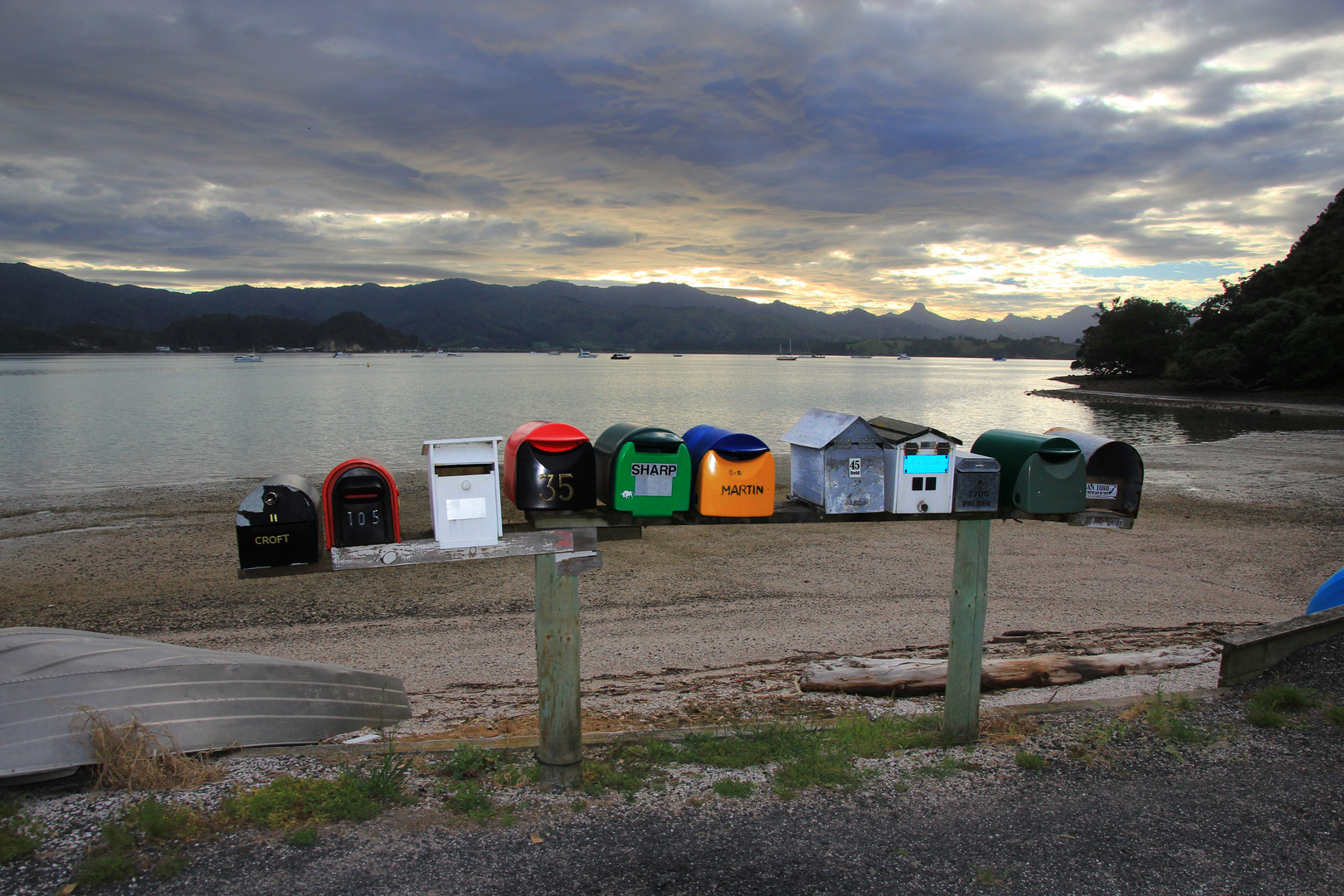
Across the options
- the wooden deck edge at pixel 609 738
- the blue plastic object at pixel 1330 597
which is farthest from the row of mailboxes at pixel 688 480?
the blue plastic object at pixel 1330 597

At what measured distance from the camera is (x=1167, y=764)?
4.79 m

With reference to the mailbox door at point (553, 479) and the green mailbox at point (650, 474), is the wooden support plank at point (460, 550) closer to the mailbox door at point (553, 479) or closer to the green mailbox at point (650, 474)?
the mailbox door at point (553, 479)

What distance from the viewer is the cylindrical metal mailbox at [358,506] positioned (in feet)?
13.0

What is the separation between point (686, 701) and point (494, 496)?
3.94m

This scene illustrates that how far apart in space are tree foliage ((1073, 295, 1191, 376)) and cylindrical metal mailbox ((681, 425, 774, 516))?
305ft

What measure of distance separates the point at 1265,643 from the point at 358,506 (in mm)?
7213

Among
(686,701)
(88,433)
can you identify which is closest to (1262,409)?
(686,701)

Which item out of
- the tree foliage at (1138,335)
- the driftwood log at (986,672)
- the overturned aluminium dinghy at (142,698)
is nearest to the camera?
the overturned aluminium dinghy at (142,698)

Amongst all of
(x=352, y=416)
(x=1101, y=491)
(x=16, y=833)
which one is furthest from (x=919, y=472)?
(x=352, y=416)

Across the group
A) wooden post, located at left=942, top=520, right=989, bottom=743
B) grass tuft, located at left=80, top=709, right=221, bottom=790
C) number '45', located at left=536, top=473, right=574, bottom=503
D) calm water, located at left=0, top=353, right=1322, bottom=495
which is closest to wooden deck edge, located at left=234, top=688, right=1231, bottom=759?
grass tuft, located at left=80, top=709, right=221, bottom=790

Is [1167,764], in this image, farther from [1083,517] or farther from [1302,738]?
[1083,517]

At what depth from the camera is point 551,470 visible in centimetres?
434

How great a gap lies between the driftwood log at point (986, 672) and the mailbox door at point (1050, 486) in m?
2.88

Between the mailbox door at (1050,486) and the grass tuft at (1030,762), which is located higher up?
the mailbox door at (1050,486)
